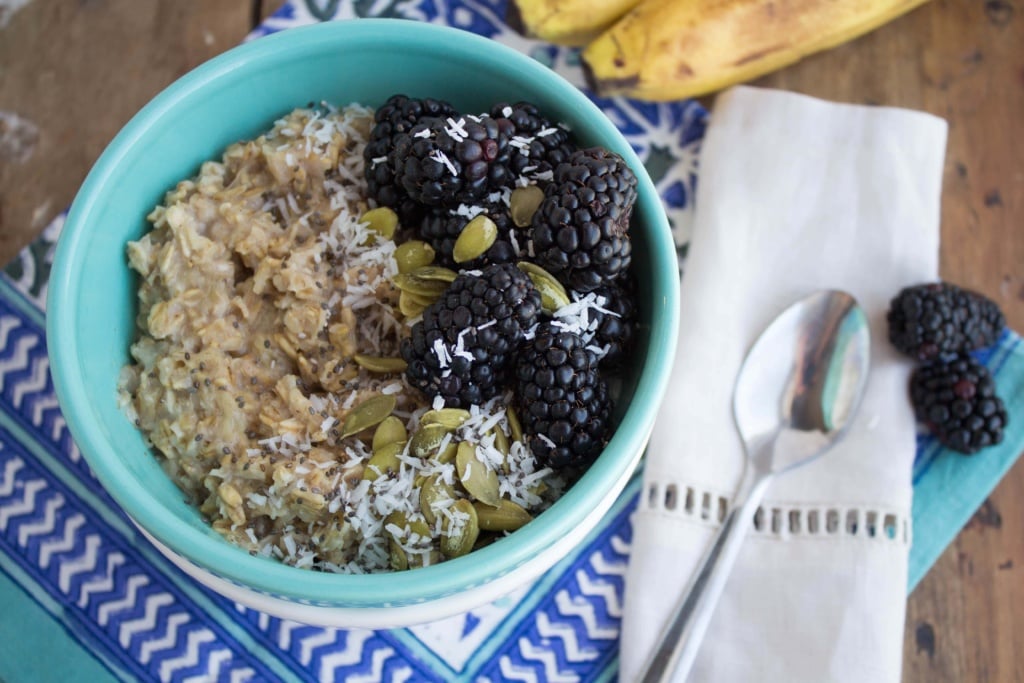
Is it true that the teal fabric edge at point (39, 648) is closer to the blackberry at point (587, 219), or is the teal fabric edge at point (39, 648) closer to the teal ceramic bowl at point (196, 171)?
the teal ceramic bowl at point (196, 171)

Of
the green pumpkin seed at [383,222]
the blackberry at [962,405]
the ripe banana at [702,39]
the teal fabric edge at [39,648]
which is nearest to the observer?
the green pumpkin seed at [383,222]

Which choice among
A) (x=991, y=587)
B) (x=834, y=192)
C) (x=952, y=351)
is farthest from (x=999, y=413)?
(x=834, y=192)

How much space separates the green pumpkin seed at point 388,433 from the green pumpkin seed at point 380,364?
3.3 inches

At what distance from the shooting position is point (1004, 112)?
215 centimetres

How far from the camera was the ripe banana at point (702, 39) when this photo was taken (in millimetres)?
1973

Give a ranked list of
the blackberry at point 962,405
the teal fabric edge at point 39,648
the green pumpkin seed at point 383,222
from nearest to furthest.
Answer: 1. the green pumpkin seed at point 383,222
2. the teal fabric edge at point 39,648
3. the blackberry at point 962,405

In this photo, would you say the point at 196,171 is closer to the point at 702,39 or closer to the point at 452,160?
the point at 452,160

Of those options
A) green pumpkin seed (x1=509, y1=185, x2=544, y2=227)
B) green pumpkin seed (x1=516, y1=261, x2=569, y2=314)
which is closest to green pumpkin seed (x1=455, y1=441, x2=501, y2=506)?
green pumpkin seed (x1=516, y1=261, x2=569, y2=314)

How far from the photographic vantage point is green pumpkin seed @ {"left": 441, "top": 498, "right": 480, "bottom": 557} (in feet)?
4.54

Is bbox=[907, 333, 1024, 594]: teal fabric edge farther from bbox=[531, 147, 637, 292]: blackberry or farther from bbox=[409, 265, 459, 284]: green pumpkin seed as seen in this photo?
bbox=[409, 265, 459, 284]: green pumpkin seed

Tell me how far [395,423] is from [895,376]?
1111mm

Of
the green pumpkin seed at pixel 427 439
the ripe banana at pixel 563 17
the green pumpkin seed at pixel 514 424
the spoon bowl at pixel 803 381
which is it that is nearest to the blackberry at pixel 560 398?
the green pumpkin seed at pixel 514 424

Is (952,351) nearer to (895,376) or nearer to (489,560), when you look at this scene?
(895,376)

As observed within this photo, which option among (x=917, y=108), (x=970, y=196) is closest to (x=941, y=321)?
(x=970, y=196)
